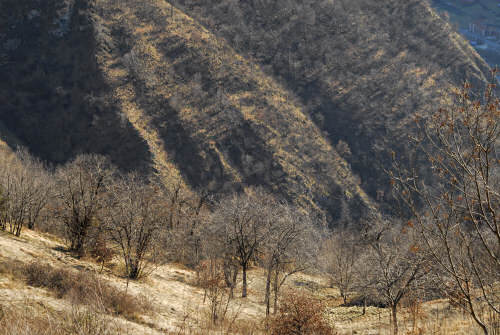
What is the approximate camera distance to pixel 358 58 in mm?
103750

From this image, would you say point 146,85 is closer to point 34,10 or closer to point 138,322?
point 34,10

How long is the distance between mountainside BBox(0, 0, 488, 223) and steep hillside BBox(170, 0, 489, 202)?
16.8 inches

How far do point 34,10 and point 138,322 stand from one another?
10110 centimetres

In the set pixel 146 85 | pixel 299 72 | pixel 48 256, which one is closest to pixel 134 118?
pixel 146 85

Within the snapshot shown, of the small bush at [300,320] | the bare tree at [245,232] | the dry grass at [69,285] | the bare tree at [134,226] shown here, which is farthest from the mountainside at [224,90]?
the small bush at [300,320]

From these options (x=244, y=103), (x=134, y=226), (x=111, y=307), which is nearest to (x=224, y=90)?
(x=244, y=103)

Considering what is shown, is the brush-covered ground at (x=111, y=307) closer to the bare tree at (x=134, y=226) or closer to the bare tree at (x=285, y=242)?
the bare tree at (x=134, y=226)

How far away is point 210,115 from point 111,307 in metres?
70.4

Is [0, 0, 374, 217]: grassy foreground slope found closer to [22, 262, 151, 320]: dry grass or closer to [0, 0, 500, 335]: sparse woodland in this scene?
[0, 0, 500, 335]: sparse woodland

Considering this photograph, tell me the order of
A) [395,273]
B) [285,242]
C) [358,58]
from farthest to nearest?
[358,58] < [285,242] < [395,273]

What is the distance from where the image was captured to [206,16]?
362 ft

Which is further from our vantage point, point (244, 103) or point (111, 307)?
point (244, 103)

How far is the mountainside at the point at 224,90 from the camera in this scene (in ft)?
245

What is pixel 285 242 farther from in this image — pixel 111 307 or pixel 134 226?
pixel 111 307
